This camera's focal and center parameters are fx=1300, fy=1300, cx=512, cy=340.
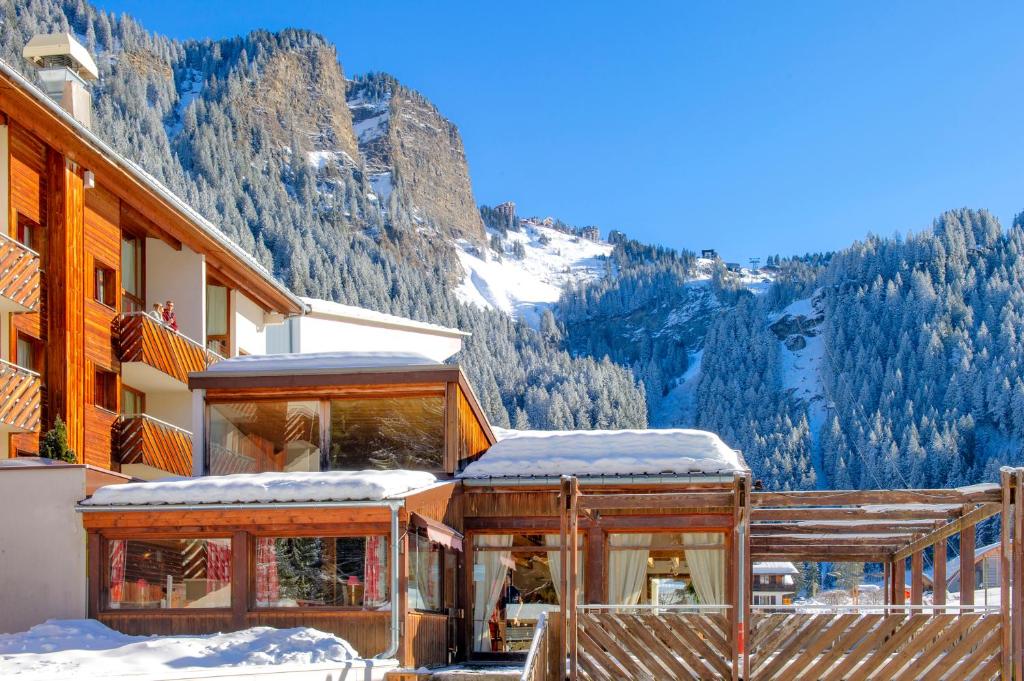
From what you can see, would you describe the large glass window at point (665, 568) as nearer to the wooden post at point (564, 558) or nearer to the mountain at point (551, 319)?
the wooden post at point (564, 558)

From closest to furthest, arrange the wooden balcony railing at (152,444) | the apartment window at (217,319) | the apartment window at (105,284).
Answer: the wooden balcony railing at (152,444), the apartment window at (105,284), the apartment window at (217,319)

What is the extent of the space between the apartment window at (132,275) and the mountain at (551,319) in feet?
222

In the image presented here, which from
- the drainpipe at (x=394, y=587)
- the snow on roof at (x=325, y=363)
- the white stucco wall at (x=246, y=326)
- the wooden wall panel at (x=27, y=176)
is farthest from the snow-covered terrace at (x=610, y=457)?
the white stucco wall at (x=246, y=326)

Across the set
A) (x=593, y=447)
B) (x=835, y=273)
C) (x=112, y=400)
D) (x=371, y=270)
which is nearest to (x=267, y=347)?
(x=112, y=400)

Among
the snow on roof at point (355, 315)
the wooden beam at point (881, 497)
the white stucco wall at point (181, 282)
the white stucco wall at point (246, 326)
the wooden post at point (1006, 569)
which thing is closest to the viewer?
the wooden post at point (1006, 569)

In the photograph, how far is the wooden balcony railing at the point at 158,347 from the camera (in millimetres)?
23328

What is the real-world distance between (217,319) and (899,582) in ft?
50.6

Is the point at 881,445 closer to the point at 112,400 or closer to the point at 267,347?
the point at 267,347

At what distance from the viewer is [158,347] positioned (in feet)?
78.9

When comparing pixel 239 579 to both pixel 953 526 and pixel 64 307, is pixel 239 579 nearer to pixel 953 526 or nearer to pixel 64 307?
pixel 64 307

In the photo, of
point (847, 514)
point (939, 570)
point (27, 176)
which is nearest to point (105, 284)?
point (27, 176)

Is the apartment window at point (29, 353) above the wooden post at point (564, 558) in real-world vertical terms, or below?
above

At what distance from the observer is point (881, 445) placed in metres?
130

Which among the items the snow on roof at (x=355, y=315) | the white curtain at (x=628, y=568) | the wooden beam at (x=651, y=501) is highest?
the snow on roof at (x=355, y=315)
